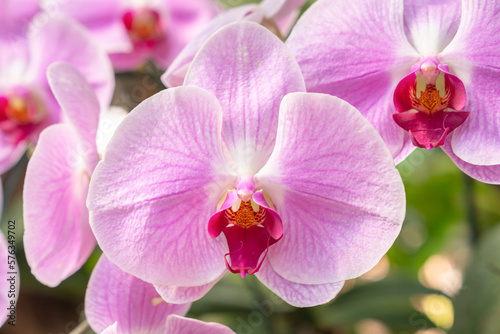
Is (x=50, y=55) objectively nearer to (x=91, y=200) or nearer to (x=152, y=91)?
(x=152, y=91)

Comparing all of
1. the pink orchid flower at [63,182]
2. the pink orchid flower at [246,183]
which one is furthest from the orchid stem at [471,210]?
the pink orchid flower at [63,182]

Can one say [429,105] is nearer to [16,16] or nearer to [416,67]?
[416,67]

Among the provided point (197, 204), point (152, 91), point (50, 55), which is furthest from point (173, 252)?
point (152, 91)

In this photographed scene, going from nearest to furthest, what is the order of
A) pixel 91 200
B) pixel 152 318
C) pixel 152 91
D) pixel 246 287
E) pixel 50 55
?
pixel 91 200 < pixel 152 318 < pixel 50 55 < pixel 246 287 < pixel 152 91

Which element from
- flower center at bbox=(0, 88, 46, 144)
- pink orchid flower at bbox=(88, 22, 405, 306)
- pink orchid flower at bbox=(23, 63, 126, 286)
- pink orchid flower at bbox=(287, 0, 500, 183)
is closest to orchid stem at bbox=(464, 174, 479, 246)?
pink orchid flower at bbox=(287, 0, 500, 183)

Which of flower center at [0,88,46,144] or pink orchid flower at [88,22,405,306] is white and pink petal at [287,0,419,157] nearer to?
pink orchid flower at [88,22,405,306]
